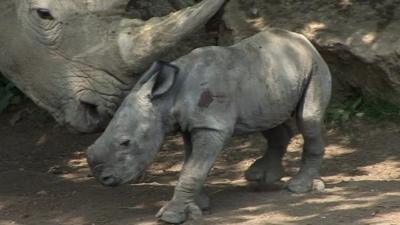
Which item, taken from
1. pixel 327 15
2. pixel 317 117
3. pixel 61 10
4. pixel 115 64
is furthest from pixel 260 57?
pixel 327 15

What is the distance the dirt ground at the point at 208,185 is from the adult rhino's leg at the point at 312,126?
0.37 feet

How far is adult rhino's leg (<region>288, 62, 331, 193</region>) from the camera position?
649cm

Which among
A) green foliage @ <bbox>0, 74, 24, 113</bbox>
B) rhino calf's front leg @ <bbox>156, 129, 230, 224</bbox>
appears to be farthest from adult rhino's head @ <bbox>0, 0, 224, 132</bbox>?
green foliage @ <bbox>0, 74, 24, 113</bbox>

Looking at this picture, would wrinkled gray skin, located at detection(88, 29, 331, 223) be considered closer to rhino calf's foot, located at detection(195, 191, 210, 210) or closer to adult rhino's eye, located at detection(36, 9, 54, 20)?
rhino calf's foot, located at detection(195, 191, 210, 210)

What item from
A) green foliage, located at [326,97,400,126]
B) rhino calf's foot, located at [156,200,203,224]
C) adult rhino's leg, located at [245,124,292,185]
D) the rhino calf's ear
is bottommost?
green foliage, located at [326,97,400,126]

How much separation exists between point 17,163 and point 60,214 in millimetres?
3026

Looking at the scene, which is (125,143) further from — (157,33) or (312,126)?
(312,126)

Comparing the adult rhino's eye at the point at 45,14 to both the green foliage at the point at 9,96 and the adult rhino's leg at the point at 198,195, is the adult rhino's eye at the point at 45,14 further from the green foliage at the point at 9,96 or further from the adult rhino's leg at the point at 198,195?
the green foliage at the point at 9,96

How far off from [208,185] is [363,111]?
8.12ft

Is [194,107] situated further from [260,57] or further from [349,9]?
[349,9]

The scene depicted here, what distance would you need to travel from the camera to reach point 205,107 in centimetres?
599

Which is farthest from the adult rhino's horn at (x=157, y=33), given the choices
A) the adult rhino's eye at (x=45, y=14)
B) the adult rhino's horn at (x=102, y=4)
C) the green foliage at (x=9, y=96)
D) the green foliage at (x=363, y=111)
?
the green foliage at (x=9, y=96)

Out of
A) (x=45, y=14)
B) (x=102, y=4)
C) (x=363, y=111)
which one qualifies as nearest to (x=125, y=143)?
(x=102, y=4)

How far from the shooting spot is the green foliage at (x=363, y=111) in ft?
30.0
